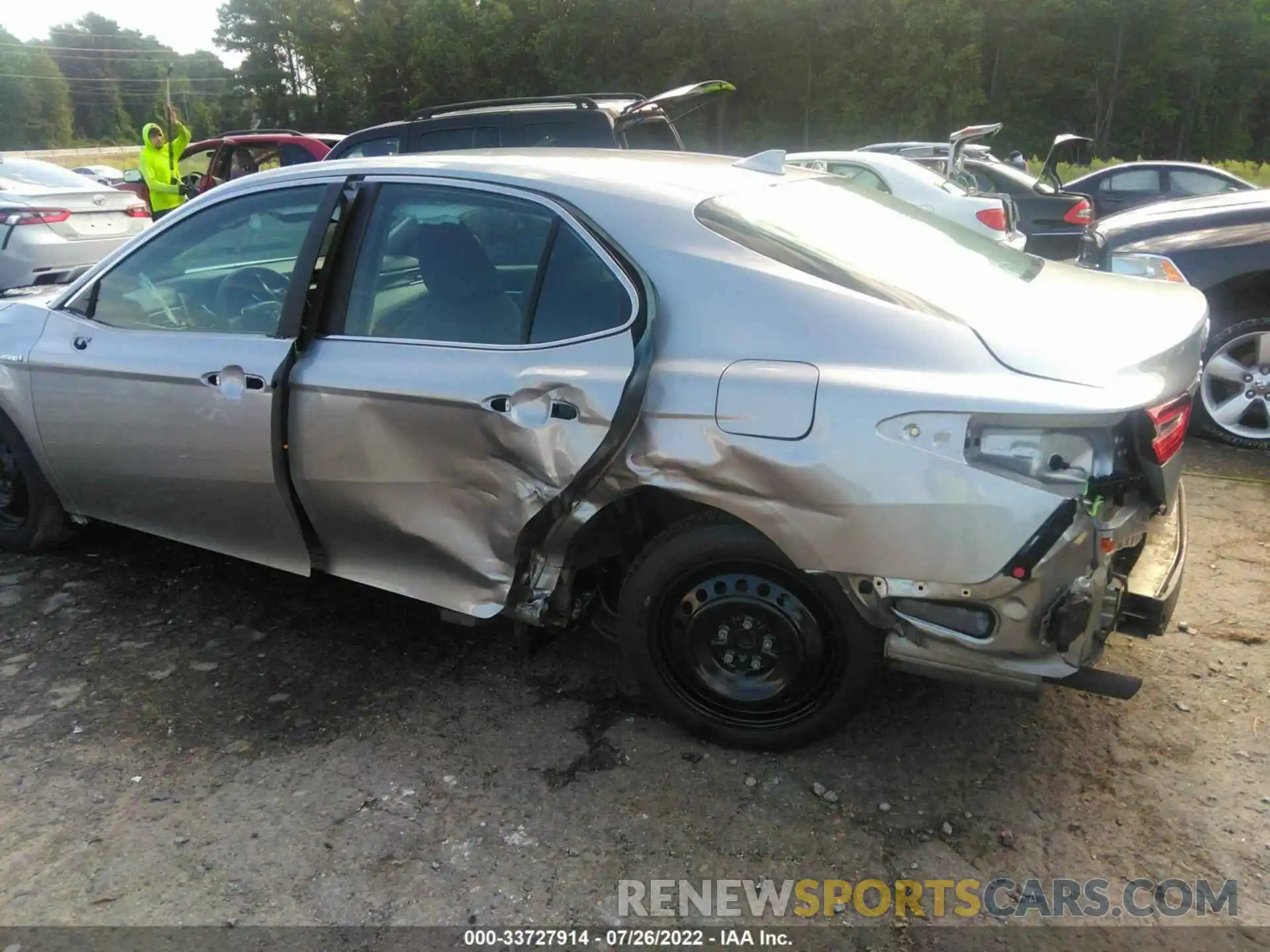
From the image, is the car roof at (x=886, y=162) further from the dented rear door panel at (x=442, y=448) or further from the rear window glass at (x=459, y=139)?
the dented rear door panel at (x=442, y=448)

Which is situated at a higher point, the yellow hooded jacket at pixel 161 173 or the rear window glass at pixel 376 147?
the rear window glass at pixel 376 147

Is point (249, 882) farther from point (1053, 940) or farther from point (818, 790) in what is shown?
point (1053, 940)

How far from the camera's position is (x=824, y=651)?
276cm

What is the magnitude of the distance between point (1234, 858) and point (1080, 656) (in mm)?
645

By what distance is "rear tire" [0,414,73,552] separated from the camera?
4.16 metres

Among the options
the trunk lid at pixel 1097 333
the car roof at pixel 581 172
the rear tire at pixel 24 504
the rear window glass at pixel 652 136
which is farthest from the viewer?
the rear window glass at pixel 652 136

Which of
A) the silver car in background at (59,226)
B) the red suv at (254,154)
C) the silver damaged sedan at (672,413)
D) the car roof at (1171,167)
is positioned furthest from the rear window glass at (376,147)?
the car roof at (1171,167)

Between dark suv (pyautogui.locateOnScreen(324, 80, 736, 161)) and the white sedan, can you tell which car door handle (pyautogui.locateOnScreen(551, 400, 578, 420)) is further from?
the white sedan

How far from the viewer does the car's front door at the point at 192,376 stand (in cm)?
331

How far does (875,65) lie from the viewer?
42.5 meters

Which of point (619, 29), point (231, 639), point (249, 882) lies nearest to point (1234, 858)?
point (249, 882)

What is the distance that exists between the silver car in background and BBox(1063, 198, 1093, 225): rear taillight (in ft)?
27.3

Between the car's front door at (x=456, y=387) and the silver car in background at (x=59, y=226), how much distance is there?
5.63 meters

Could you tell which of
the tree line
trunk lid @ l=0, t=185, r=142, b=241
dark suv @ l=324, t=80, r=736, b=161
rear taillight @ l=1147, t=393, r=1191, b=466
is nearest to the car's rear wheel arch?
dark suv @ l=324, t=80, r=736, b=161
